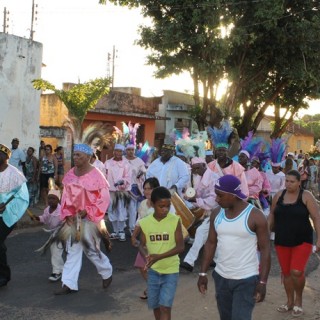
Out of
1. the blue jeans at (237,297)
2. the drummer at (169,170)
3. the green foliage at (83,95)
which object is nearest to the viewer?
the blue jeans at (237,297)

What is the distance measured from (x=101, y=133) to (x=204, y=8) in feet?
34.1

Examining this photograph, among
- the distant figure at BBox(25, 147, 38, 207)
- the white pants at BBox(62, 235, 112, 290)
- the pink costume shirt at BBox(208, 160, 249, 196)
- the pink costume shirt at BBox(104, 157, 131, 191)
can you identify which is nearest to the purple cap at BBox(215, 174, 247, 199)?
the white pants at BBox(62, 235, 112, 290)

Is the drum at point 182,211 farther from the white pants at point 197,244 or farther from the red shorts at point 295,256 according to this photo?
the red shorts at point 295,256

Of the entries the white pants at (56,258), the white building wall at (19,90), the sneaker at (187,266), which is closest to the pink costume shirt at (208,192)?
the sneaker at (187,266)

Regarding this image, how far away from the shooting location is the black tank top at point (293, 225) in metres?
5.93

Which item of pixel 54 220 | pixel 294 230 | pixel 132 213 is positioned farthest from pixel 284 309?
pixel 132 213

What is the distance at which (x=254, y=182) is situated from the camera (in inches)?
404

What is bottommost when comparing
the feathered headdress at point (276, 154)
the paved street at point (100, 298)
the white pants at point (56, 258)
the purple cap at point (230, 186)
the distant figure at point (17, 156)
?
the paved street at point (100, 298)

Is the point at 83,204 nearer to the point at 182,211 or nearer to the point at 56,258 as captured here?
the point at 56,258

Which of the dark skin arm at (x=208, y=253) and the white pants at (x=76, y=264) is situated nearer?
the dark skin arm at (x=208, y=253)

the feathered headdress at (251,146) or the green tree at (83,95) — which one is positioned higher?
the green tree at (83,95)

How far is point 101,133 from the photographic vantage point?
8102 millimetres

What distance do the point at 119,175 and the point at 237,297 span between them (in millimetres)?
6676

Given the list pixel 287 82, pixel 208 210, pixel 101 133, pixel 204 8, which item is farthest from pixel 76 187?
pixel 287 82
